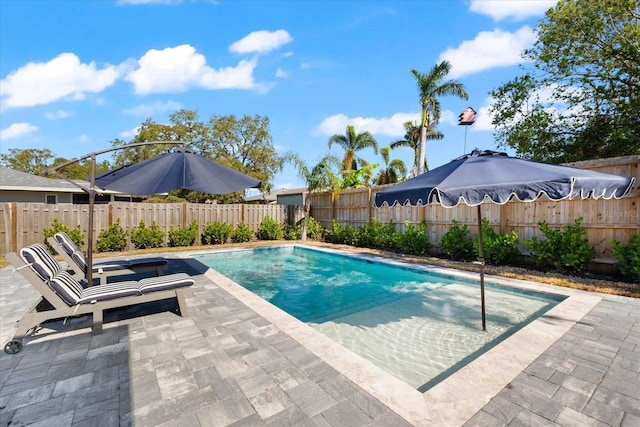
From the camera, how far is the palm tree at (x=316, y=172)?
1476 centimetres

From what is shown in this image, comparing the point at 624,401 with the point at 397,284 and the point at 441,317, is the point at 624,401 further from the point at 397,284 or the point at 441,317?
the point at 397,284

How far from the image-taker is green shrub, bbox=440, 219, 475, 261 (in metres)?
8.84

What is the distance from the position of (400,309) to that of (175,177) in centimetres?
436

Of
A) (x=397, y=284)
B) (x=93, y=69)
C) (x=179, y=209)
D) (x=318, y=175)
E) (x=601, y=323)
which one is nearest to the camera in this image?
(x=601, y=323)

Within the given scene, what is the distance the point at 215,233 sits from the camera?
524 inches

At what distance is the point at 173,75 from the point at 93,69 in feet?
13.5

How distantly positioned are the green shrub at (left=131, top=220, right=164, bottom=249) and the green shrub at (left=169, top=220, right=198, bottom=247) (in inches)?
17.3

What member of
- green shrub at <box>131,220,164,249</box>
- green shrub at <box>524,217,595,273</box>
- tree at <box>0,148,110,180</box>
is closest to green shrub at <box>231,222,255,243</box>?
green shrub at <box>131,220,164,249</box>

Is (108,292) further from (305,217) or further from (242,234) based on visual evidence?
(305,217)

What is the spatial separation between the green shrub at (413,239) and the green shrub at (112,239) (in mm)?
→ 10234

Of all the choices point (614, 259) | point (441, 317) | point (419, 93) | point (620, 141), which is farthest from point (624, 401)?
point (419, 93)

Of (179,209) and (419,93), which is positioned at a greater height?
(419,93)

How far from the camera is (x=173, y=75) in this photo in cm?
1727

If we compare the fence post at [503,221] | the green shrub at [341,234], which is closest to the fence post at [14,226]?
the green shrub at [341,234]
